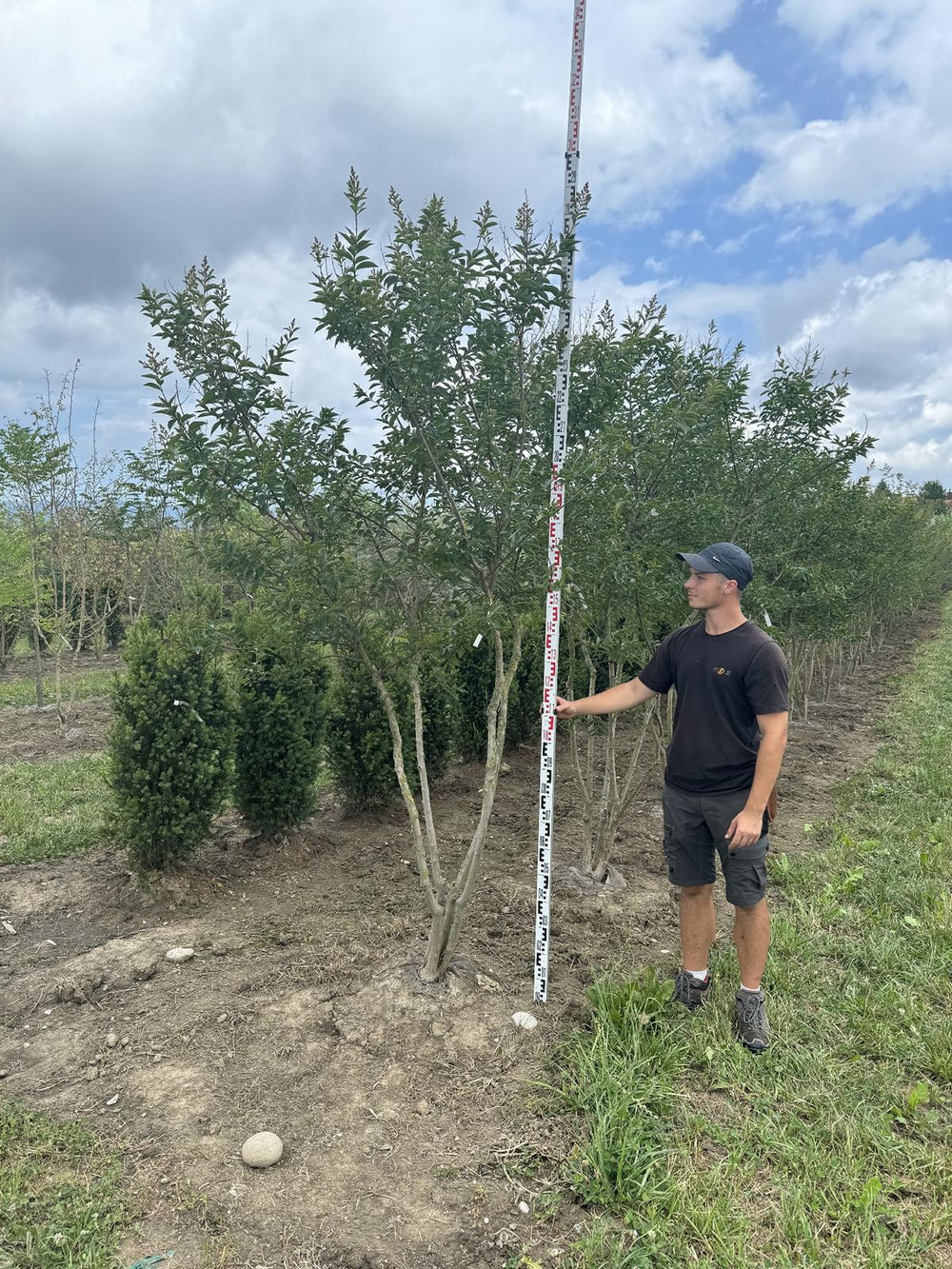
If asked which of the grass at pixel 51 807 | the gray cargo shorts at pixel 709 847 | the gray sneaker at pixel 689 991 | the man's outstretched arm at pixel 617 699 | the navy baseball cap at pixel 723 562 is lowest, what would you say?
the gray sneaker at pixel 689 991

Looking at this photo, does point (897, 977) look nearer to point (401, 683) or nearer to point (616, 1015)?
point (616, 1015)

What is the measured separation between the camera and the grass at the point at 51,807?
5.41 meters

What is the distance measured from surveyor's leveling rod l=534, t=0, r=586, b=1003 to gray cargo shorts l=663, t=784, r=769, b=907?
55cm

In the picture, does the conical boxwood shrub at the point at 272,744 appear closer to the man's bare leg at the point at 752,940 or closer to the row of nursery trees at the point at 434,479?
the row of nursery trees at the point at 434,479

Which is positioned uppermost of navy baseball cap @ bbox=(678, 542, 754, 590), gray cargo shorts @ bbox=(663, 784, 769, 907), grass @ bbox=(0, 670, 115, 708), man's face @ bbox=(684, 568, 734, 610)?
navy baseball cap @ bbox=(678, 542, 754, 590)

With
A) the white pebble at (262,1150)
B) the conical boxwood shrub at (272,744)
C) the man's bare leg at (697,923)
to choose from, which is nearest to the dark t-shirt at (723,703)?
the man's bare leg at (697,923)

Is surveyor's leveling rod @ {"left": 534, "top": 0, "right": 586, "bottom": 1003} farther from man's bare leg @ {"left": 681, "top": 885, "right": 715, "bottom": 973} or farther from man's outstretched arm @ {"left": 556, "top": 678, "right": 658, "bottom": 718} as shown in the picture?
man's bare leg @ {"left": 681, "top": 885, "right": 715, "bottom": 973}

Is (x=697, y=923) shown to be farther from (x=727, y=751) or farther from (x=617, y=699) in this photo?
(x=617, y=699)

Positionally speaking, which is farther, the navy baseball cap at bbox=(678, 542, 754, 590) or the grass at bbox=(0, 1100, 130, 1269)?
the navy baseball cap at bbox=(678, 542, 754, 590)

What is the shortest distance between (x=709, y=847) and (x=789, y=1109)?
3.25 ft

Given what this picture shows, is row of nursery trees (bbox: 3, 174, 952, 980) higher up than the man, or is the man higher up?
row of nursery trees (bbox: 3, 174, 952, 980)

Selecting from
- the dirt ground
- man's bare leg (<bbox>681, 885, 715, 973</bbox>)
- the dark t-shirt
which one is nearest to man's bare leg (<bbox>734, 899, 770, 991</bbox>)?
man's bare leg (<bbox>681, 885, 715, 973</bbox>)

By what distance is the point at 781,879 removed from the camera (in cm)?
520

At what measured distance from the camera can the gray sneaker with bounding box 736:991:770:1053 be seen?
3227mm
